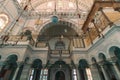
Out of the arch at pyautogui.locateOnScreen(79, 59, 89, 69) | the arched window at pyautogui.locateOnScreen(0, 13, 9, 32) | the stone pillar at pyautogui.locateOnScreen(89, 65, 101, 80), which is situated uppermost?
the arched window at pyautogui.locateOnScreen(0, 13, 9, 32)

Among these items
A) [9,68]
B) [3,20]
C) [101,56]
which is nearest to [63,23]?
[3,20]

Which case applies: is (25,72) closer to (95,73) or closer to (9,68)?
(9,68)

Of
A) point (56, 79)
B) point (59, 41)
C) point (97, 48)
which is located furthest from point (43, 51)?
point (59, 41)

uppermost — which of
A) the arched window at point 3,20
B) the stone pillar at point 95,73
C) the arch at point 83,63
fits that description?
the arched window at point 3,20

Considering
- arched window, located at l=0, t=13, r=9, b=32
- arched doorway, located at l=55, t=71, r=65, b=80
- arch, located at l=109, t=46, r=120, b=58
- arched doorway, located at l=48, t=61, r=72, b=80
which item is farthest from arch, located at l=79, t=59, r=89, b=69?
arched window, located at l=0, t=13, r=9, b=32

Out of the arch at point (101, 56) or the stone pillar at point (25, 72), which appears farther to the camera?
the stone pillar at point (25, 72)

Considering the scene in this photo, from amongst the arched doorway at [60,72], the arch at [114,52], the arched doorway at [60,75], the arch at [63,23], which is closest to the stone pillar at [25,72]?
the arched doorway at [60,72]

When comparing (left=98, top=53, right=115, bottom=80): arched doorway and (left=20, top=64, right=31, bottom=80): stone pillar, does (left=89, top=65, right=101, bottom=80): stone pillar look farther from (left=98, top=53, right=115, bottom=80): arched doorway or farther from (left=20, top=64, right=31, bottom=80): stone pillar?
(left=20, top=64, right=31, bottom=80): stone pillar

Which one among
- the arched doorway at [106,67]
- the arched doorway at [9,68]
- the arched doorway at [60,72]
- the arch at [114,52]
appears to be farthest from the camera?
the arched doorway at [60,72]

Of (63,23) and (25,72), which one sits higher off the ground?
(63,23)

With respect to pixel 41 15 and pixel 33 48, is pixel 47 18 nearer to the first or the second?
pixel 41 15

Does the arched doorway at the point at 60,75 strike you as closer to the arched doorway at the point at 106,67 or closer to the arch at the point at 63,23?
the arched doorway at the point at 106,67

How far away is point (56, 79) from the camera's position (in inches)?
449

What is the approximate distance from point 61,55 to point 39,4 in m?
9.36
